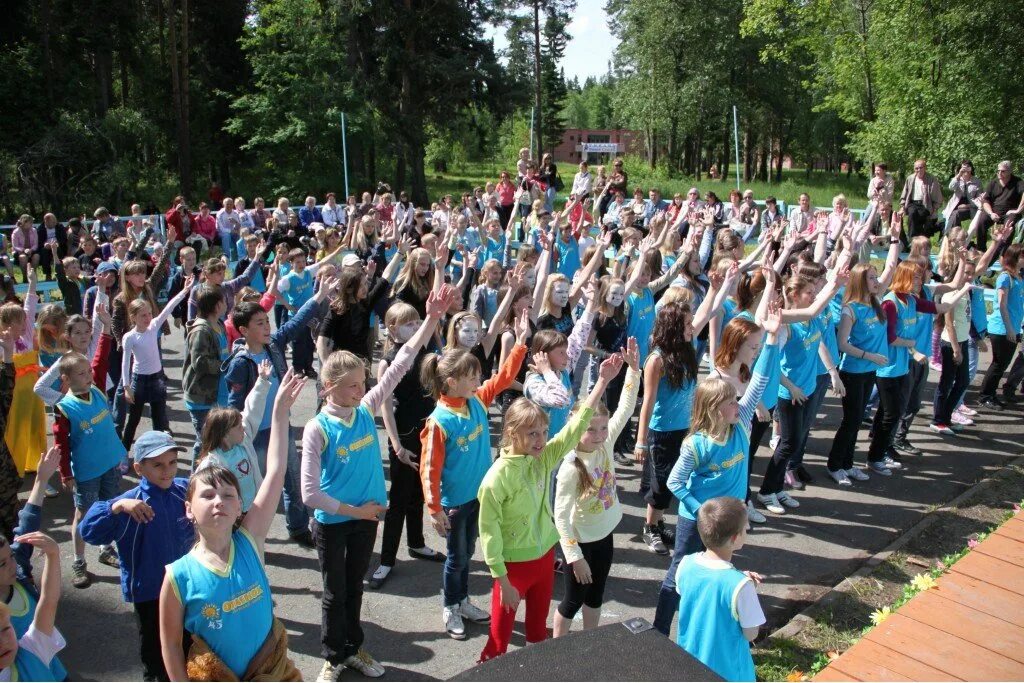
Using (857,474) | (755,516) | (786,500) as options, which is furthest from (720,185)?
(755,516)

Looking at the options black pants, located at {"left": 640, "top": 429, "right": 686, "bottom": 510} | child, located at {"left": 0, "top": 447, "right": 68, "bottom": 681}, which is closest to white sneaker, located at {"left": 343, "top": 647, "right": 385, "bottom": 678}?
child, located at {"left": 0, "top": 447, "right": 68, "bottom": 681}

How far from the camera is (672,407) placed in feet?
18.5

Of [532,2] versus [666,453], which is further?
[532,2]

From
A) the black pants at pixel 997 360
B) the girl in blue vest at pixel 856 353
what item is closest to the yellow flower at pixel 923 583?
the girl in blue vest at pixel 856 353

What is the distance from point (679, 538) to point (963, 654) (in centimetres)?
144

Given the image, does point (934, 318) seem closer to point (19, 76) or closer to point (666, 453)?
point (666, 453)

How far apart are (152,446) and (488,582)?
2553mm

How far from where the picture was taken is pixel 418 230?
40.7ft

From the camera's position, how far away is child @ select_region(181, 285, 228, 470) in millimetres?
5840

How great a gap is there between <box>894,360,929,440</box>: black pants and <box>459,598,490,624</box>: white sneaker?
490cm

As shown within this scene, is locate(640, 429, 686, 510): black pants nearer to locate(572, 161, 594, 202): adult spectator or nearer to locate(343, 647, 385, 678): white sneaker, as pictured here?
locate(343, 647, 385, 678): white sneaker

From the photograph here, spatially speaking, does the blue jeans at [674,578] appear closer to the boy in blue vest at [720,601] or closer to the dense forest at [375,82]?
the boy in blue vest at [720,601]

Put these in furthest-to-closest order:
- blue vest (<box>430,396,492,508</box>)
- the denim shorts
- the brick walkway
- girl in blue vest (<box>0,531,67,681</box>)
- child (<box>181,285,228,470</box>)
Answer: child (<box>181,285,228,470</box>)
the denim shorts
blue vest (<box>430,396,492,508</box>)
the brick walkway
girl in blue vest (<box>0,531,67,681</box>)

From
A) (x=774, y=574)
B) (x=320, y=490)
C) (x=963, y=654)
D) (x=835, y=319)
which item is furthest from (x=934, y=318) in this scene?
(x=320, y=490)
